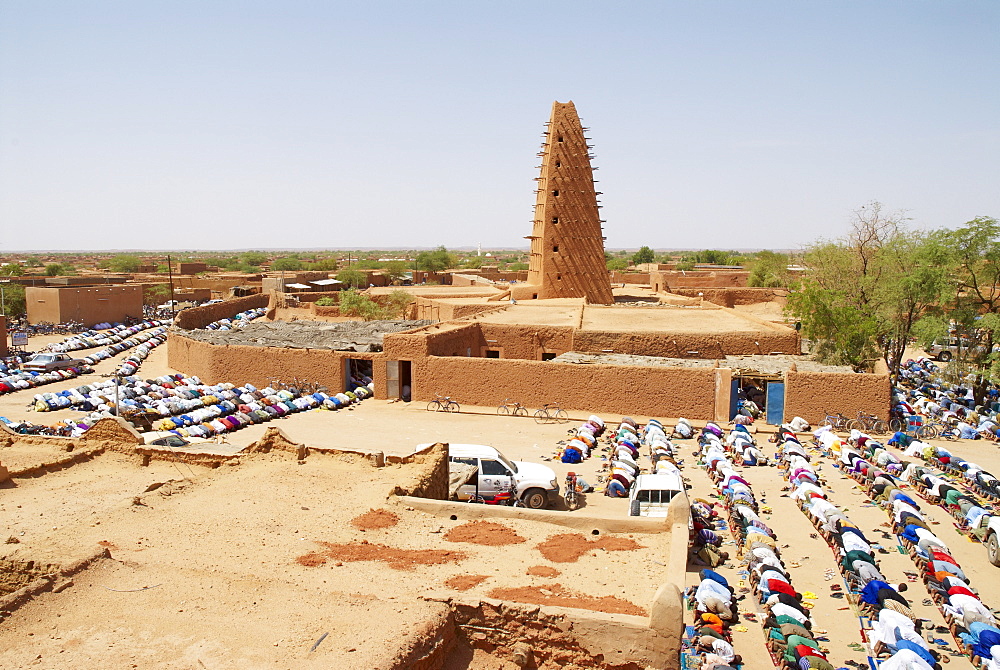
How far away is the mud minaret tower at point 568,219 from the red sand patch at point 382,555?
92.0 feet

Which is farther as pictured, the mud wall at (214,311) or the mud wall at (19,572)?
the mud wall at (214,311)

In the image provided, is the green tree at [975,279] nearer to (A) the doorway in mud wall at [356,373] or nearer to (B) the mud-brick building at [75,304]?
(A) the doorway in mud wall at [356,373]

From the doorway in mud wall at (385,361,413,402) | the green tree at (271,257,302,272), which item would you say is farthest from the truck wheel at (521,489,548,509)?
the green tree at (271,257,302,272)

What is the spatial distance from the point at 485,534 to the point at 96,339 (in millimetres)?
35797

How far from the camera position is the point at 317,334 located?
2842 cm

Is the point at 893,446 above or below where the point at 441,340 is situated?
below

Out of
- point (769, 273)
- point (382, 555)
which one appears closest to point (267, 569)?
point (382, 555)

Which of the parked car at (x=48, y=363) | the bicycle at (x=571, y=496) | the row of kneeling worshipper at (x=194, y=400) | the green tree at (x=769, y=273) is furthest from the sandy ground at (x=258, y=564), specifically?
the green tree at (x=769, y=273)

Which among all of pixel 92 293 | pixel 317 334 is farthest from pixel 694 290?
pixel 92 293

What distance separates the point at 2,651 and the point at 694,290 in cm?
4419

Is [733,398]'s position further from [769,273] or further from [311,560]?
[769,273]

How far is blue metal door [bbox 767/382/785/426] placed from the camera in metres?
19.3

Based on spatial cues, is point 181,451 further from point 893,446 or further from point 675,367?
point 893,446

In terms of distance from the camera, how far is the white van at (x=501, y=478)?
12.8m
